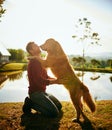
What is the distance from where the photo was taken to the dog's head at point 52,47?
6761 millimetres

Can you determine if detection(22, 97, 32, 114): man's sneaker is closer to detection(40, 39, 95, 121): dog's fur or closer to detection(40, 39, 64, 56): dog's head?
detection(40, 39, 95, 121): dog's fur

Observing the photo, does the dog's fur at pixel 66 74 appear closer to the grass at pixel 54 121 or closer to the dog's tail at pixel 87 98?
the dog's tail at pixel 87 98

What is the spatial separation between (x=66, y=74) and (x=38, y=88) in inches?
38.7

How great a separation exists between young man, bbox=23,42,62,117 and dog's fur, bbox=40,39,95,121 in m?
0.23

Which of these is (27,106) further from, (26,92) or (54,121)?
(26,92)

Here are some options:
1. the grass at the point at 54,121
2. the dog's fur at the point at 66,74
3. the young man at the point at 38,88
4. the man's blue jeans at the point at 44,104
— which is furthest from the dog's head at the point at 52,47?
the grass at the point at 54,121

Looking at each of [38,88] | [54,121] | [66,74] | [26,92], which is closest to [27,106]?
[38,88]

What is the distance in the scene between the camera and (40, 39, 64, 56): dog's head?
22.2 ft

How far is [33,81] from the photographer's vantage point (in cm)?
694

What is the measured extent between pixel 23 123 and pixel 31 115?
74 centimetres

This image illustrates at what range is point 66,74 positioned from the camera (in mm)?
6445

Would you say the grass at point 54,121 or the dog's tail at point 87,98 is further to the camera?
the dog's tail at point 87,98

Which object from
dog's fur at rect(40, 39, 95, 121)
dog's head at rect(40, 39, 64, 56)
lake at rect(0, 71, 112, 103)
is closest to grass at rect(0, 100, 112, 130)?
dog's fur at rect(40, 39, 95, 121)

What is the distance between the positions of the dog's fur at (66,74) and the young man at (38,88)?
0.23 metres
